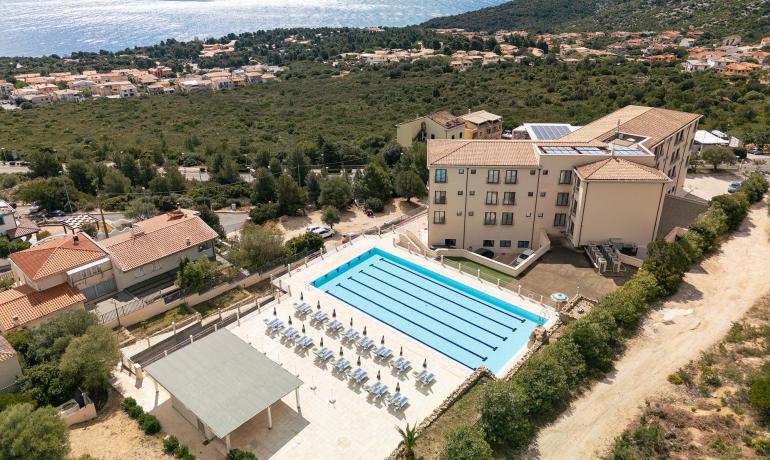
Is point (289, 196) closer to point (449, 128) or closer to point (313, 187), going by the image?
point (313, 187)

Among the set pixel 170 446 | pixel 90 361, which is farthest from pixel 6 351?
pixel 170 446

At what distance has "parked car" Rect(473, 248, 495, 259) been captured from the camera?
3716 centimetres

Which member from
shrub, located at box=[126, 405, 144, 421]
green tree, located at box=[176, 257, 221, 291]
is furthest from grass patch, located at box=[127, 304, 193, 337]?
shrub, located at box=[126, 405, 144, 421]

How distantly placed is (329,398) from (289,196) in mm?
27402

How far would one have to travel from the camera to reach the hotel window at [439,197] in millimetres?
36406

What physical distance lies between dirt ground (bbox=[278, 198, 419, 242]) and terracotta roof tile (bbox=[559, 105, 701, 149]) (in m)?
16.1

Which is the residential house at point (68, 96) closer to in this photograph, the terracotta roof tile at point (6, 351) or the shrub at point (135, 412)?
the terracotta roof tile at point (6, 351)

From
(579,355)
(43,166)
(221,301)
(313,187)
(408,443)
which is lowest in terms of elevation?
(221,301)

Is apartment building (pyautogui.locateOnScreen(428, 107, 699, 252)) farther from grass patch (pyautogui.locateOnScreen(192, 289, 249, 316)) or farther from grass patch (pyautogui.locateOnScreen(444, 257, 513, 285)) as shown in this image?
grass patch (pyautogui.locateOnScreen(192, 289, 249, 316))

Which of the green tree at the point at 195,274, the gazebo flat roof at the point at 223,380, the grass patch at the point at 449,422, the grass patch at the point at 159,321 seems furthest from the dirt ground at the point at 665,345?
the green tree at the point at 195,274

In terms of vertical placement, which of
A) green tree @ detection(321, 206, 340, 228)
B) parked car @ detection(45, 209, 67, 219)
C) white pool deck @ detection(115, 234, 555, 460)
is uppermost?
green tree @ detection(321, 206, 340, 228)

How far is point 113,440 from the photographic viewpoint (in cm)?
2148

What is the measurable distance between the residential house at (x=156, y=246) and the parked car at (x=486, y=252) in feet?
62.3

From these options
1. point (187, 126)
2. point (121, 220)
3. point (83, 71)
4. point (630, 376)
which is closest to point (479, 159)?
point (630, 376)
